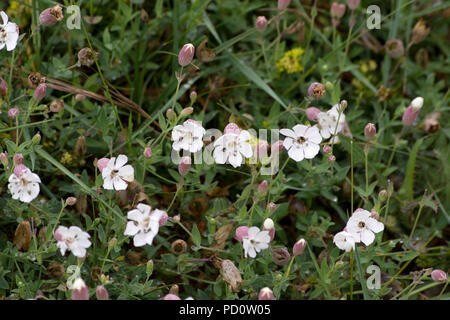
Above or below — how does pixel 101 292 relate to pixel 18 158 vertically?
below

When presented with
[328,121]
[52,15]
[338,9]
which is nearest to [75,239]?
[52,15]

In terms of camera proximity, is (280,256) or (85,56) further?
(85,56)

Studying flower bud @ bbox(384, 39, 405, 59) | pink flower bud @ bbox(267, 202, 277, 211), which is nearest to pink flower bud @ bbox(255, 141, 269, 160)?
pink flower bud @ bbox(267, 202, 277, 211)

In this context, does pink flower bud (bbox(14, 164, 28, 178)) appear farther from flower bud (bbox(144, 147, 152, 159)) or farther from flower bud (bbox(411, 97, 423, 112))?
flower bud (bbox(411, 97, 423, 112))

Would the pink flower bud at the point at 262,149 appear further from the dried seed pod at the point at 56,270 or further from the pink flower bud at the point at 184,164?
the dried seed pod at the point at 56,270

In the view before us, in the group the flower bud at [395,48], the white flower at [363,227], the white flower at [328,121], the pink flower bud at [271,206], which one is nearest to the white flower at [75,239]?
the pink flower bud at [271,206]

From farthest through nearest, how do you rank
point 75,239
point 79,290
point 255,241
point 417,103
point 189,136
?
point 417,103
point 189,136
point 255,241
point 75,239
point 79,290

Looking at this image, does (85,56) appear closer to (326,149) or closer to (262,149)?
(262,149)
